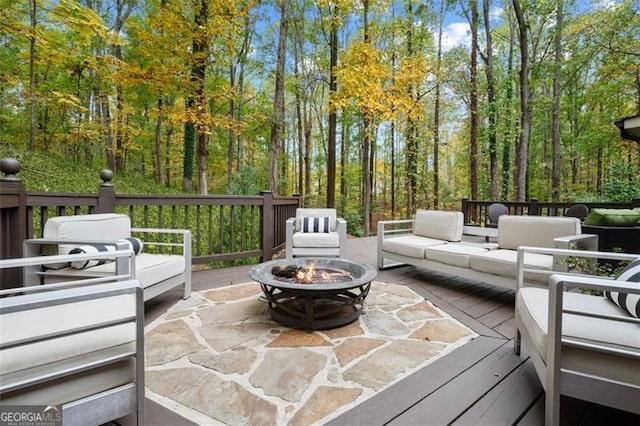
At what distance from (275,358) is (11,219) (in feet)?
7.52

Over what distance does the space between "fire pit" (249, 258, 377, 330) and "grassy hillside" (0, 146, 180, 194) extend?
4.96m

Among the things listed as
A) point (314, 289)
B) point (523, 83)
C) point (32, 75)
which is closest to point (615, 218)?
point (314, 289)

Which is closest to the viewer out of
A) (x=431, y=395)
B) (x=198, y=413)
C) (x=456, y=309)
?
(x=198, y=413)

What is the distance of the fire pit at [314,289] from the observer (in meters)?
2.29

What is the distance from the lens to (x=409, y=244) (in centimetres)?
388

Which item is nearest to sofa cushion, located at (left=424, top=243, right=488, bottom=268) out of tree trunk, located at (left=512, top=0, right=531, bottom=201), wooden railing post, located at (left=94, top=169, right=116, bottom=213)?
wooden railing post, located at (left=94, top=169, right=116, bottom=213)

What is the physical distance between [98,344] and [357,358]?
1.41m

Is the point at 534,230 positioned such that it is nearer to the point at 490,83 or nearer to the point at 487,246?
the point at 487,246

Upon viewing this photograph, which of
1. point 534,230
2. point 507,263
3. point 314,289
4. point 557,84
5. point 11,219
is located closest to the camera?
point 314,289

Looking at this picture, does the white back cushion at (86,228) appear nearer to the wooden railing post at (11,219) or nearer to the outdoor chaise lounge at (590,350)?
the wooden railing post at (11,219)

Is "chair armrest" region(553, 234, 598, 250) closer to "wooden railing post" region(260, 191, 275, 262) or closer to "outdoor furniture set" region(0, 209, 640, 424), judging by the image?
"outdoor furniture set" region(0, 209, 640, 424)

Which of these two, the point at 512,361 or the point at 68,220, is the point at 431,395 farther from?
the point at 68,220

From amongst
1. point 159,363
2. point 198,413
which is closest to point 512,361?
point 198,413

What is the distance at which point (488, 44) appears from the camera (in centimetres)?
954
